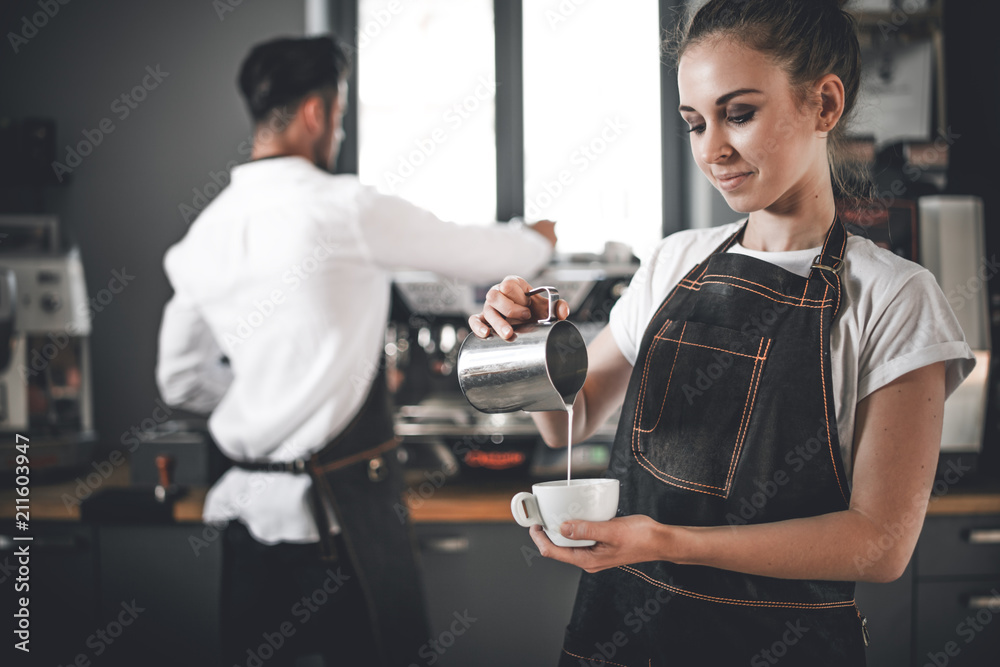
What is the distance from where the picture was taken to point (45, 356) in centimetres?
210

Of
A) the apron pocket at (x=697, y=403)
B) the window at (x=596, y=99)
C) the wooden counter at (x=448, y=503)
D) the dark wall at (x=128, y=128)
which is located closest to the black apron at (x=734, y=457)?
the apron pocket at (x=697, y=403)

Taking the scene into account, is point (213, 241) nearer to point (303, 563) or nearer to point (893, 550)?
point (303, 563)

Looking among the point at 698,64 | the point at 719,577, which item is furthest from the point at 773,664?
the point at 698,64

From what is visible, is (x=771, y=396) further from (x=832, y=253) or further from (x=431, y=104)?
(x=431, y=104)

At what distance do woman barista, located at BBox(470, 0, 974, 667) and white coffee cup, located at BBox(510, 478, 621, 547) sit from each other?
0.08ft

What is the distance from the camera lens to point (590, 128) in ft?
9.38

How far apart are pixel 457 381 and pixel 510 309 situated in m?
1.20

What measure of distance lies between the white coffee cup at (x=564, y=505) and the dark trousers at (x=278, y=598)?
0.81 metres

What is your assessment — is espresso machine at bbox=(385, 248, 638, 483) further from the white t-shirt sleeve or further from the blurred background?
the white t-shirt sleeve

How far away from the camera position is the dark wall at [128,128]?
2564mm

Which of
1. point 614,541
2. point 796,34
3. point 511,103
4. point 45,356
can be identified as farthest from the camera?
point 511,103

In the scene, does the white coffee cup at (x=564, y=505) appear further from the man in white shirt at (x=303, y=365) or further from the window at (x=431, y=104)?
the window at (x=431, y=104)

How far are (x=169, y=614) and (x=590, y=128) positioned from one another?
2153 mm

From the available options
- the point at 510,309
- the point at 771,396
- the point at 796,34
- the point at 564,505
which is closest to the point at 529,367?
the point at 510,309
